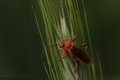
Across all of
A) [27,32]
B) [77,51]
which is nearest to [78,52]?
[77,51]

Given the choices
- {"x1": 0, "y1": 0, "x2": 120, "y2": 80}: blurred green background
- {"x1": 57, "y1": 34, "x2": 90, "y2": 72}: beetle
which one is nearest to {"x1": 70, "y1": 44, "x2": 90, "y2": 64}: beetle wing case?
{"x1": 57, "y1": 34, "x2": 90, "y2": 72}: beetle

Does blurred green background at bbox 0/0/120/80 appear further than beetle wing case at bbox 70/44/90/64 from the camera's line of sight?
Yes

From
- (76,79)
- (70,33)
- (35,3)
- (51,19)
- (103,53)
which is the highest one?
(35,3)

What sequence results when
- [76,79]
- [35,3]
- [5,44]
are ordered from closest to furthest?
1. [76,79]
2. [35,3]
3. [5,44]

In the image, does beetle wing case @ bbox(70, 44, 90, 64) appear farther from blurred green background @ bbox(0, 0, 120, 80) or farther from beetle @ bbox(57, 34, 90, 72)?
blurred green background @ bbox(0, 0, 120, 80)

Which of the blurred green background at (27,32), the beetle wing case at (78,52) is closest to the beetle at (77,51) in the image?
the beetle wing case at (78,52)

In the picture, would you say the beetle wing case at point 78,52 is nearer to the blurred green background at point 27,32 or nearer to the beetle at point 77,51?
the beetle at point 77,51

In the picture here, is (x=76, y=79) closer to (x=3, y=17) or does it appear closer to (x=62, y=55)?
(x=62, y=55)

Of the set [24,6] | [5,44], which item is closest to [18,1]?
[24,6]
